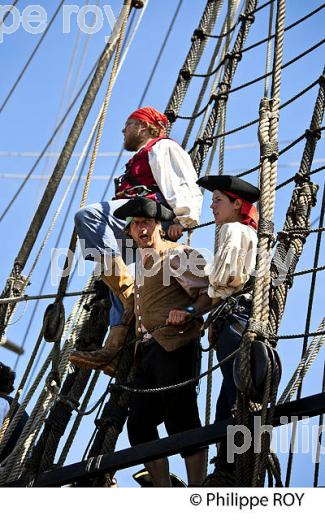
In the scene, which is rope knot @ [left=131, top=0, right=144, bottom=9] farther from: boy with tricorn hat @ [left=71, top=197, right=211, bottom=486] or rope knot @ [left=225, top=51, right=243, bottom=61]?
boy with tricorn hat @ [left=71, top=197, right=211, bottom=486]

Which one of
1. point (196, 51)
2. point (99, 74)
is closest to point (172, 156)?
point (99, 74)

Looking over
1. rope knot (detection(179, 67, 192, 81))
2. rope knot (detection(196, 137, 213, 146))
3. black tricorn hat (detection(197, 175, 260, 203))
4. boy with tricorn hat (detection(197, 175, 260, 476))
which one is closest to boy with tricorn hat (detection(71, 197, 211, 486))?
boy with tricorn hat (detection(197, 175, 260, 476))

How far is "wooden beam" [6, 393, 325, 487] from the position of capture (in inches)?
146

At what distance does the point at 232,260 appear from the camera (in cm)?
410

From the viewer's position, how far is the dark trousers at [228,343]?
4129mm

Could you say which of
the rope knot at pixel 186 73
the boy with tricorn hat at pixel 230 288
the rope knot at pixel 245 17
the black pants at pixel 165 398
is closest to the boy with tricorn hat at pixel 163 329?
the black pants at pixel 165 398

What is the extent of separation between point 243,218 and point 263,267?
50cm

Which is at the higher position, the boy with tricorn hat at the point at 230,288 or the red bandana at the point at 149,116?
the red bandana at the point at 149,116

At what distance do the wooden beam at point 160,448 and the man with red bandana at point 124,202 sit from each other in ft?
1.58

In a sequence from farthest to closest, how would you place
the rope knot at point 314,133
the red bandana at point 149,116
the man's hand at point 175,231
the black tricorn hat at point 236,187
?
the red bandana at point 149,116, the rope knot at point 314,133, the man's hand at point 175,231, the black tricorn hat at point 236,187

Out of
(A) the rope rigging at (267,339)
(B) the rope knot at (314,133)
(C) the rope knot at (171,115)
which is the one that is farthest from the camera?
(C) the rope knot at (171,115)

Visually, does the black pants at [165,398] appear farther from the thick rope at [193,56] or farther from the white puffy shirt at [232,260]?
the thick rope at [193,56]
